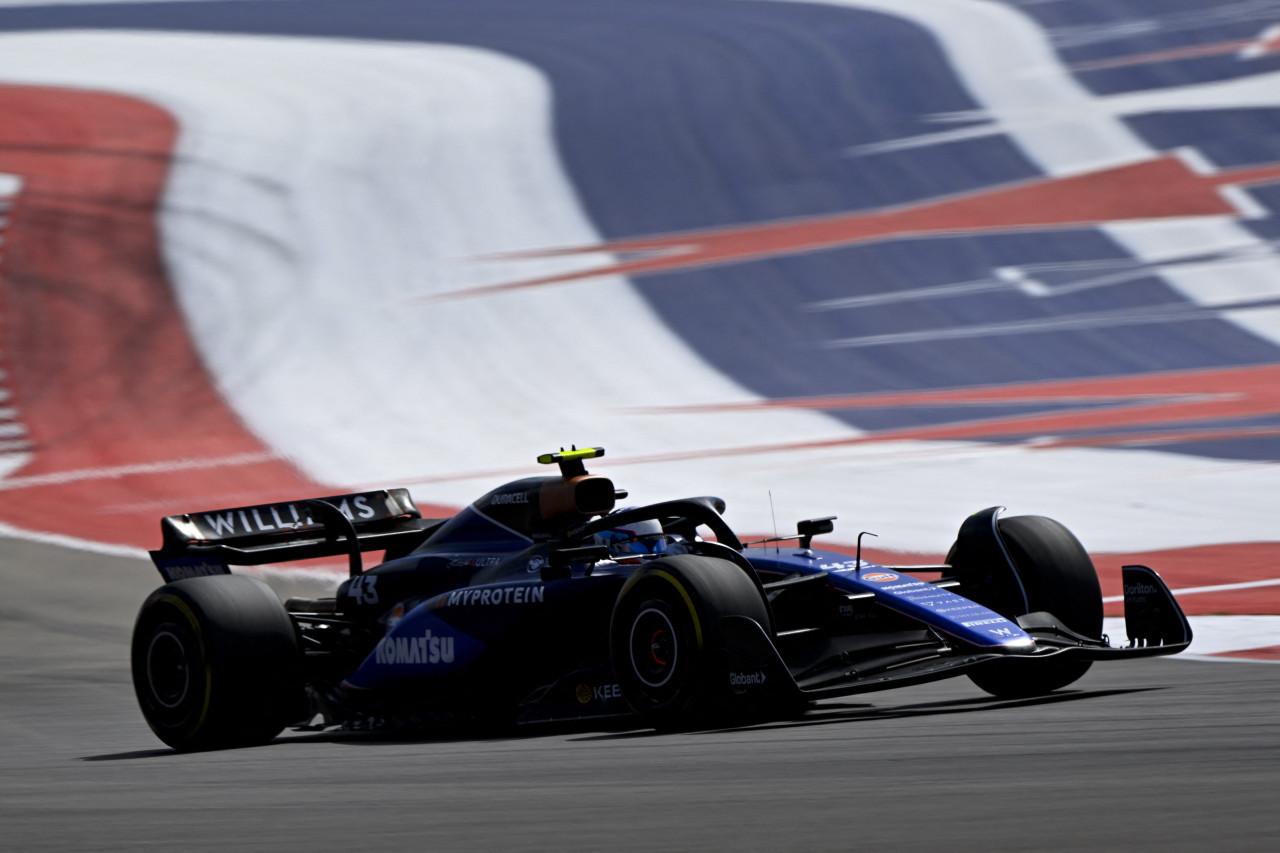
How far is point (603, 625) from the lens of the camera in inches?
321

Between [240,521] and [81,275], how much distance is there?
56.0ft

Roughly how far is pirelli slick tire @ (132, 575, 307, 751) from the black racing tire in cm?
308

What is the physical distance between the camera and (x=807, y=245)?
1101 inches

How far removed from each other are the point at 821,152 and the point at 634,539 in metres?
23.7

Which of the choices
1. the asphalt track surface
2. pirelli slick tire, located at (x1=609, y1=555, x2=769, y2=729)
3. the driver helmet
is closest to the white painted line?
the asphalt track surface

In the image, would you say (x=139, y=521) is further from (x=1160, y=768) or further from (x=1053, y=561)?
(x=1160, y=768)

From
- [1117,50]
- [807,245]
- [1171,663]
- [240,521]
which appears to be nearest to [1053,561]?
[1171,663]

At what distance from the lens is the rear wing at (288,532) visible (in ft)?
31.5

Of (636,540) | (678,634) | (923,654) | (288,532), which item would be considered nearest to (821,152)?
(288,532)

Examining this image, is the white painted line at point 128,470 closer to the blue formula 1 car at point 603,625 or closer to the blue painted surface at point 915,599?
the blue formula 1 car at point 603,625

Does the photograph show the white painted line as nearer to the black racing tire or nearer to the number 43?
the number 43

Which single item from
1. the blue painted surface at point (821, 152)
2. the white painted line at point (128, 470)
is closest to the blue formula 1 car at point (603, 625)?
the white painted line at point (128, 470)

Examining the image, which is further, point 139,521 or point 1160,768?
point 139,521

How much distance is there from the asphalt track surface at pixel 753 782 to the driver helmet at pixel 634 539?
93 centimetres
